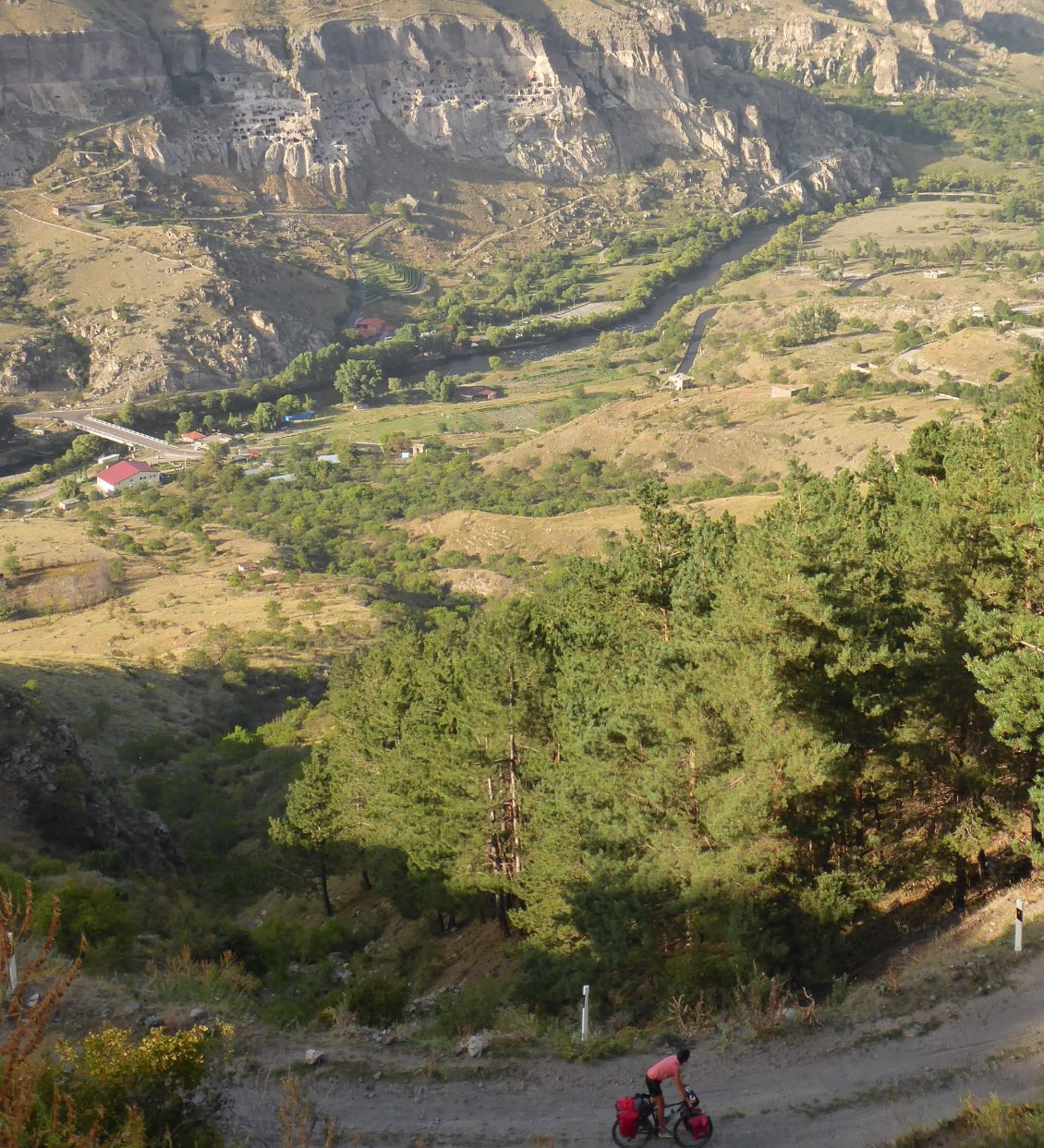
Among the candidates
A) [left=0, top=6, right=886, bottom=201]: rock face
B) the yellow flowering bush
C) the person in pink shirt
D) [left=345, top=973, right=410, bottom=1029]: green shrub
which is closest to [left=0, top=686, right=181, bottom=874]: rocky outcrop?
[left=345, top=973, right=410, bottom=1029]: green shrub

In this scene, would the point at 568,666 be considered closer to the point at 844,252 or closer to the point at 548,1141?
the point at 548,1141

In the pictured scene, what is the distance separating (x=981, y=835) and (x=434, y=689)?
30.3ft

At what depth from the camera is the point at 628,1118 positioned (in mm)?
9844

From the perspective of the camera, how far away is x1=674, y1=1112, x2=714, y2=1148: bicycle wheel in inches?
387

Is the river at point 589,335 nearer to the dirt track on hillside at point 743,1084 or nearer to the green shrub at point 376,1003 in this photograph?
the green shrub at point 376,1003

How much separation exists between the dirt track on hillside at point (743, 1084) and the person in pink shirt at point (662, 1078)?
2.05ft

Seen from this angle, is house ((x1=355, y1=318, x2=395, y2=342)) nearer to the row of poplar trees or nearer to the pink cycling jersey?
the row of poplar trees

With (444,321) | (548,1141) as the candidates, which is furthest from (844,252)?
(548,1141)

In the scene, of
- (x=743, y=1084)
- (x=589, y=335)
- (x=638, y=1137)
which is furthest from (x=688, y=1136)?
(x=589, y=335)

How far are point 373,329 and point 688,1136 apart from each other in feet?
336

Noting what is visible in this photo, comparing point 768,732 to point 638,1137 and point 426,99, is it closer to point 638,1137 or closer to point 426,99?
point 638,1137

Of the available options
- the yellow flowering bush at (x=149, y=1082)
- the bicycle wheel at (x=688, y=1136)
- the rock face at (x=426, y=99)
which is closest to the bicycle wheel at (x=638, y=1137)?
the bicycle wheel at (x=688, y=1136)

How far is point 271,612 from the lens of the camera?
157 ft

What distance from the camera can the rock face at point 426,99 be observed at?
12138cm
